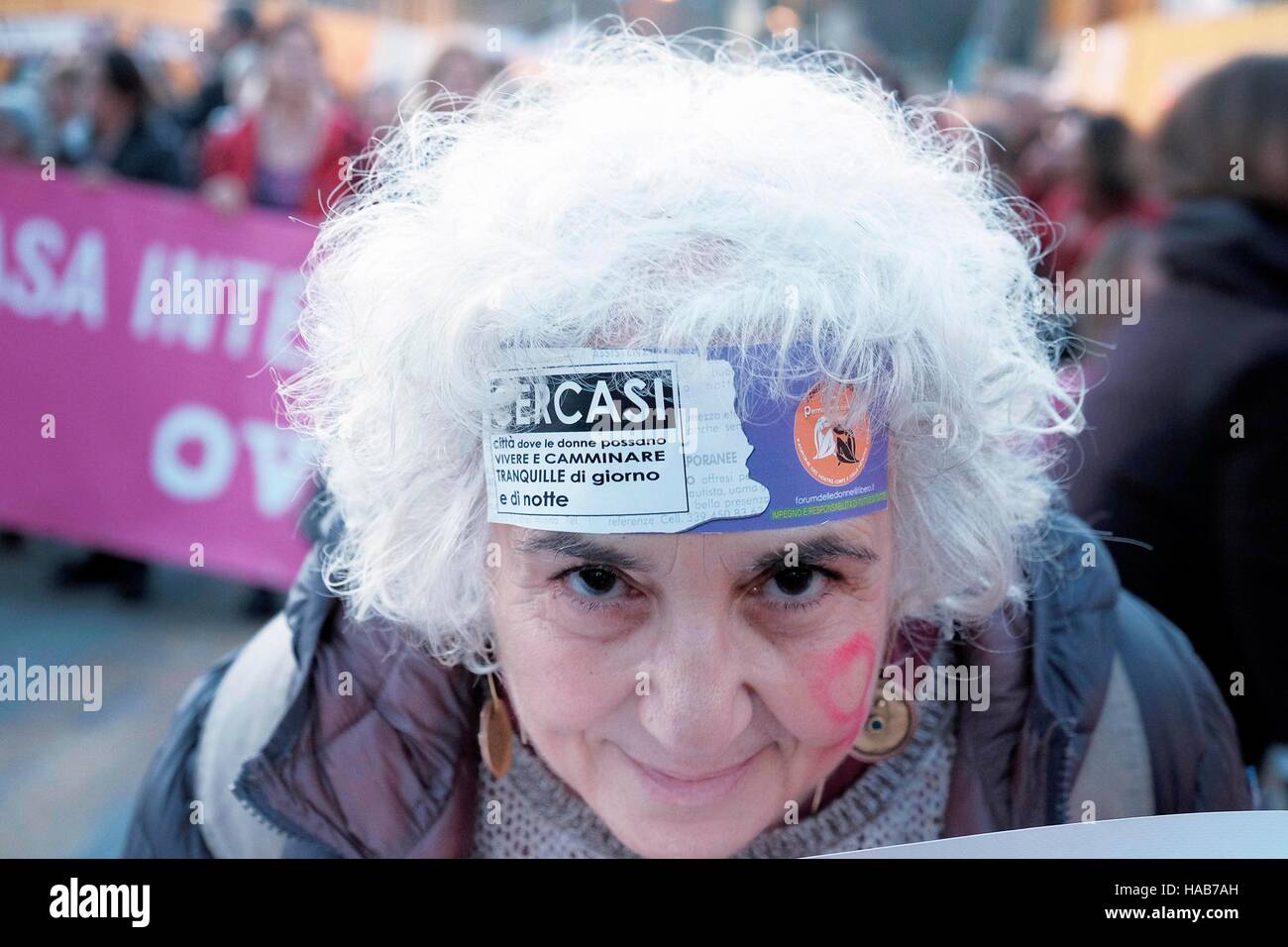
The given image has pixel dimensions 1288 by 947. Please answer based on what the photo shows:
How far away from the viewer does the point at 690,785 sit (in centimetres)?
125

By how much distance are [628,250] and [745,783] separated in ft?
1.95

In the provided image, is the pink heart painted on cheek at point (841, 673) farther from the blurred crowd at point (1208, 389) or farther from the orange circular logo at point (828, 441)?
the blurred crowd at point (1208, 389)

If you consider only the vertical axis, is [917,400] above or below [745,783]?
above

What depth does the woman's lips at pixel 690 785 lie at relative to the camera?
1247 mm

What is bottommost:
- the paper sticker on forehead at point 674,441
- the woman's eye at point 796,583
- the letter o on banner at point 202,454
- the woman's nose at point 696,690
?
the woman's nose at point 696,690

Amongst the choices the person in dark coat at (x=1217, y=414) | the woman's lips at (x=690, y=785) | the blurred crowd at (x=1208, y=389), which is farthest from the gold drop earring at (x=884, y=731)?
the person in dark coat at (x=1217, y=414)

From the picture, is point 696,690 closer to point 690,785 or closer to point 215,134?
point 690,785

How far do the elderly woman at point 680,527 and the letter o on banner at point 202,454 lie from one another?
2.97 metres

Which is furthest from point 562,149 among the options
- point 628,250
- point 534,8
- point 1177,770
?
point 534,8

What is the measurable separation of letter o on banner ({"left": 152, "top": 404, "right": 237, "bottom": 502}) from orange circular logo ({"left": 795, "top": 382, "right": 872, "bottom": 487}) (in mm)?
3656

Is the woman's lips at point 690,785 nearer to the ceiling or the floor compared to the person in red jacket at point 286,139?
nearer to the floor

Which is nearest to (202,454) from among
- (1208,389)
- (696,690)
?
(1208,389)
